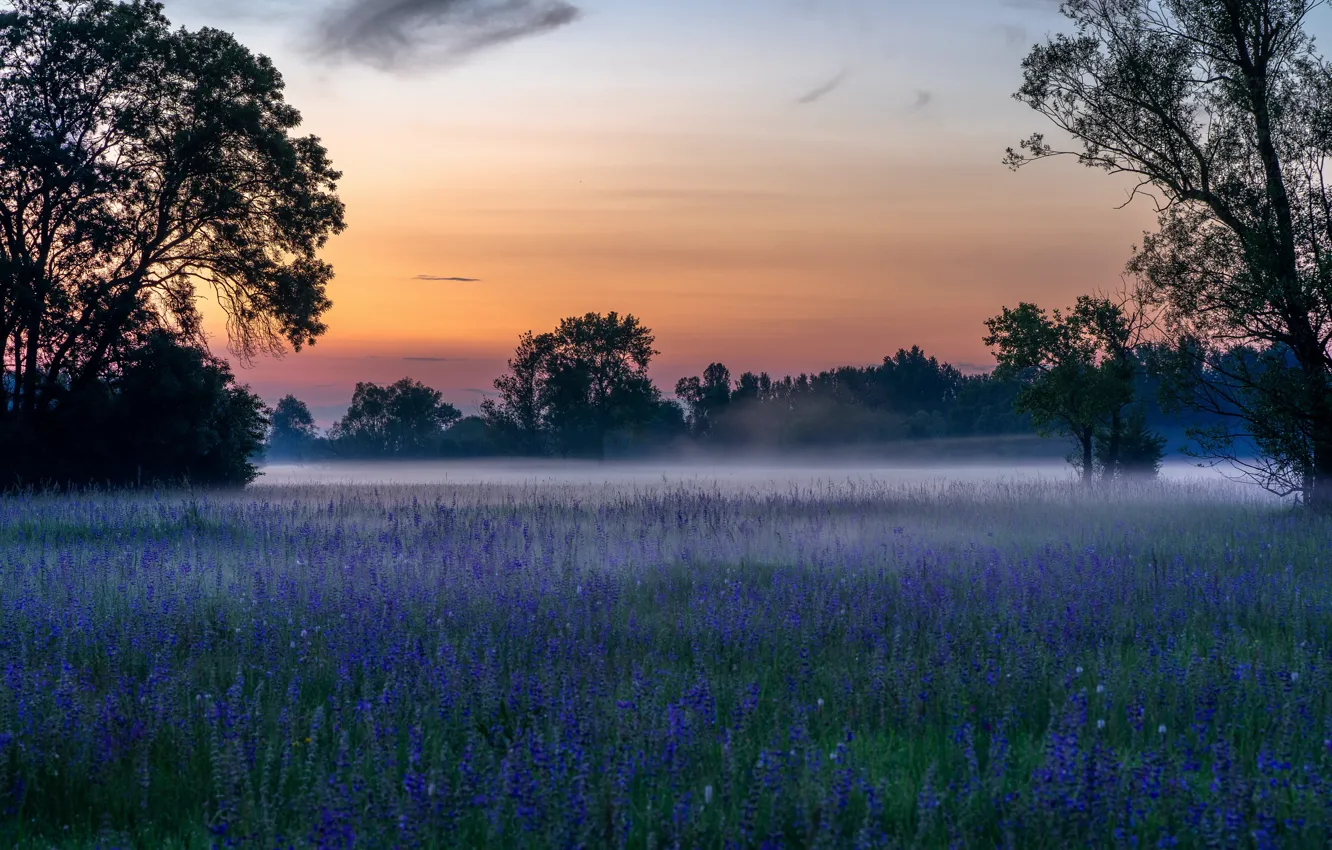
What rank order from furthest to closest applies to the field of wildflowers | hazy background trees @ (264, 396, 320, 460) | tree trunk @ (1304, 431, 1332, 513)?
A: hazy background trees @ (264, 396, 320, 460) < tree trunk @ (1304, 431, 1332, 513) < the field of wildflowers

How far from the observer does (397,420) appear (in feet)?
312

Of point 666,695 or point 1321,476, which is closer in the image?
point 666,695

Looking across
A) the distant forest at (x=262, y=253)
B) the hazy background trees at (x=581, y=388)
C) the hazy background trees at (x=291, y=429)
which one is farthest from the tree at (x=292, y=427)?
the distant forest at (x=262, y=253)

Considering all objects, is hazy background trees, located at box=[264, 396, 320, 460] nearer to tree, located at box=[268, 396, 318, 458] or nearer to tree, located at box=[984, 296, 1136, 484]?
tree, located at box=[268, 396, 318, 458]

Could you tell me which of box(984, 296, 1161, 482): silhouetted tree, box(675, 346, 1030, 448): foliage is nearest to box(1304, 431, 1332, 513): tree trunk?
box(984, 296, 1161, 482): silhouetted tree

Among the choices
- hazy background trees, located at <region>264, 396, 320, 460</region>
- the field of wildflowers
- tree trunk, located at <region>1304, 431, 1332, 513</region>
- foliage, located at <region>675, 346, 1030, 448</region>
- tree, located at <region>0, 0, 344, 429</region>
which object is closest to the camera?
the field of wildflowers

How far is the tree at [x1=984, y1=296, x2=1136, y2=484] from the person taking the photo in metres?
26.4

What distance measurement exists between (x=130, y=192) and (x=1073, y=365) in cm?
2492

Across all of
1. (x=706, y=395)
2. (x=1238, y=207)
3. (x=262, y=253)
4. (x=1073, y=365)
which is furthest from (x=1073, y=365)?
(x=706, y=395)

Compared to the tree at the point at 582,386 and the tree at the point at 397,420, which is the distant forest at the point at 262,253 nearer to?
the tree at the point at 582,386

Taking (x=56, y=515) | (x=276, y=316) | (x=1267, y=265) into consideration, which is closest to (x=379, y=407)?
(x=276, y=316)

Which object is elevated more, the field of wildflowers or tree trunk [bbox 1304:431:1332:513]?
tree trunk [bbox 1304:431:1332:513]

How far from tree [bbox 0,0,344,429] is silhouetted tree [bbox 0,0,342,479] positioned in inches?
1.4

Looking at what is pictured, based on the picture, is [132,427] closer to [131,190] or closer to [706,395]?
[131,190]
